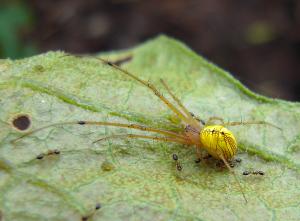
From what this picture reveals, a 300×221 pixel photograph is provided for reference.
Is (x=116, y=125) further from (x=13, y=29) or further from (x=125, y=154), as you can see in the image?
(x=13, y=29)

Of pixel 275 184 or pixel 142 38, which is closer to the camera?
pixel 275 184

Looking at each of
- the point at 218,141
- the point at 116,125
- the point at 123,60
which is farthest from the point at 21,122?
the point at 123,60

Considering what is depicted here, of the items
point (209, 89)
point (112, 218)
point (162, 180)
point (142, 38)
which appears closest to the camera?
point (112, 218)

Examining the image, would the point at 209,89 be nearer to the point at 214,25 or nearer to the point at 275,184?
the point at 275,184

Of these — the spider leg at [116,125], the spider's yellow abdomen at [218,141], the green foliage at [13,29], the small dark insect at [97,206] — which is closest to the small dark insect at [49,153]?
the spider leg at [116,125]

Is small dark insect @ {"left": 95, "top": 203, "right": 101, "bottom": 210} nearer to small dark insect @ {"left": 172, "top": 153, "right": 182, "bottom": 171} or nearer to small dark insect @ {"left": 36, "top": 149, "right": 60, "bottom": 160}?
small dark insect @ {"left": 36, "top": 149, "right": 60, "bottom": 160}

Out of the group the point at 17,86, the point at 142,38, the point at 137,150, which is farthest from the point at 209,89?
the point at 142,38

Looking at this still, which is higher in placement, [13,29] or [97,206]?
A: [13,29]
